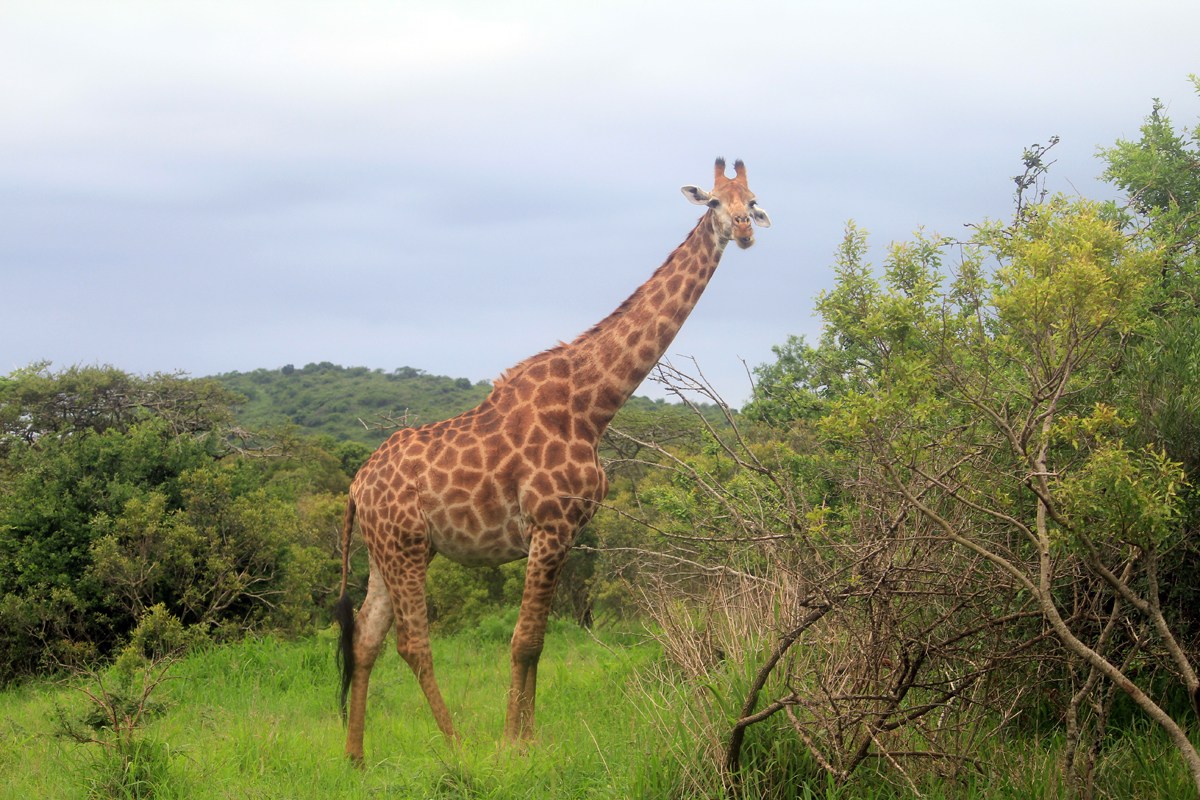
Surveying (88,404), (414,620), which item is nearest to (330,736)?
(414,620)

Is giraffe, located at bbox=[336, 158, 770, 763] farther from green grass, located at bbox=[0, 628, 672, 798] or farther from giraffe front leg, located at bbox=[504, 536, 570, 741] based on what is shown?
green grass, located at bbox=[0, 628, 672, 798]

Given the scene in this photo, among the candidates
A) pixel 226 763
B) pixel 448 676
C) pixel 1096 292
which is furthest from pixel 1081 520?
pixel 448 676

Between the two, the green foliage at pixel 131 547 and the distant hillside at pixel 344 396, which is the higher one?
the distant hillside at pixel 344 396

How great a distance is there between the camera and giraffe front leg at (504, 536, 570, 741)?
559cm

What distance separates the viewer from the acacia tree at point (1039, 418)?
325cm

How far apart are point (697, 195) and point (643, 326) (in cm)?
103

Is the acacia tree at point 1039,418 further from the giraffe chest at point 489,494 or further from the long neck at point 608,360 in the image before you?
the giraffe chest at point 489,494

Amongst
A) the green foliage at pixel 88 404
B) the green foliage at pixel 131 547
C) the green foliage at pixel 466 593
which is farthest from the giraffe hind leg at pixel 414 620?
the green foliage at pixel 88 404

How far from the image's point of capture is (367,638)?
6070mm

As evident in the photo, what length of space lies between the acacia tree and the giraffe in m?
1.49

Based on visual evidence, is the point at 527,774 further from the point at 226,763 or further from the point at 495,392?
the point at 495,392

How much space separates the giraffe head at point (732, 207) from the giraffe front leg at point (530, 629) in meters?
2.37

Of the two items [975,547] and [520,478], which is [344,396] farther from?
[975,547]

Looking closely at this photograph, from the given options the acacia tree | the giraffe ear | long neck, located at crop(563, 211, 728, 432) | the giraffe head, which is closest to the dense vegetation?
the acacia tree
